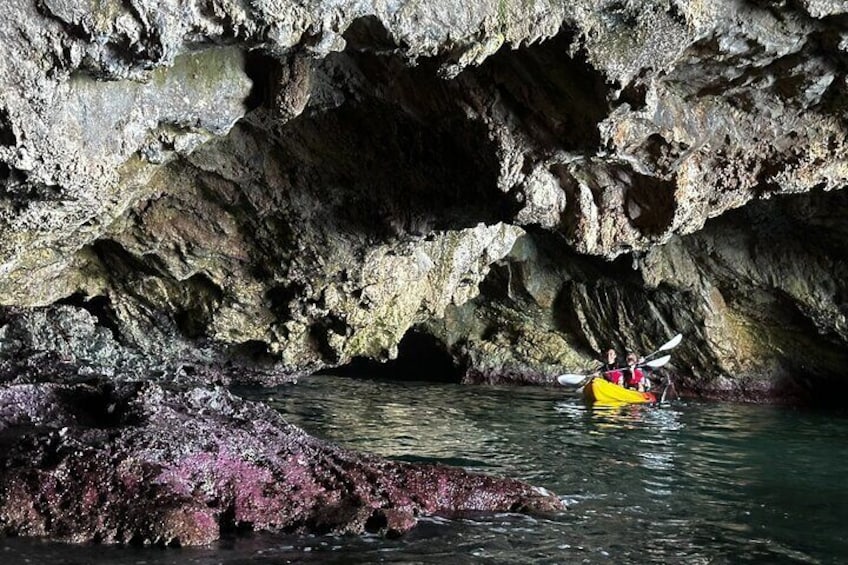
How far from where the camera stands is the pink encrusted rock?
523cm

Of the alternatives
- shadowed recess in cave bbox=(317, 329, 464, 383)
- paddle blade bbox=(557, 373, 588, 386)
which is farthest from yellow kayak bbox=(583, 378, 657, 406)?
shadowed recess in cave bbox=(317, 329, 464, 383)

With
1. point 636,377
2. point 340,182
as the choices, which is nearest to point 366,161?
point 340,182

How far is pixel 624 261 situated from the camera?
1798cm

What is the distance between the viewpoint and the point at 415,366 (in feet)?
75.3

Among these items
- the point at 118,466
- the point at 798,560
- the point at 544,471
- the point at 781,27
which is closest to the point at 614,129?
the point at 781,27

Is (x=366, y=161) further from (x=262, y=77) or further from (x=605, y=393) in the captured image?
(x=605, y=393)

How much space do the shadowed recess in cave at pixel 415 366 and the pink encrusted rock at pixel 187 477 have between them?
14566 mm

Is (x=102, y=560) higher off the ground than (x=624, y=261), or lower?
lower

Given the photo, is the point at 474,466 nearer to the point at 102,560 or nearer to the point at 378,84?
the point at 378,84

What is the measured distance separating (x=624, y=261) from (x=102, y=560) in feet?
48.0

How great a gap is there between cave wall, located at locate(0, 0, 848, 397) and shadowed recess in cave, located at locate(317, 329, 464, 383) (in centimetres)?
649

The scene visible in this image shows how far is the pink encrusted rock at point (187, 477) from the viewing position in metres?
5.23

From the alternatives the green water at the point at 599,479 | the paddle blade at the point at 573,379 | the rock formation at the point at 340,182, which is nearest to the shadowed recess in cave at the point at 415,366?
the paddle blade at the point at 573,379

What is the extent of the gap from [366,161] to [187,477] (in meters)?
4.96
